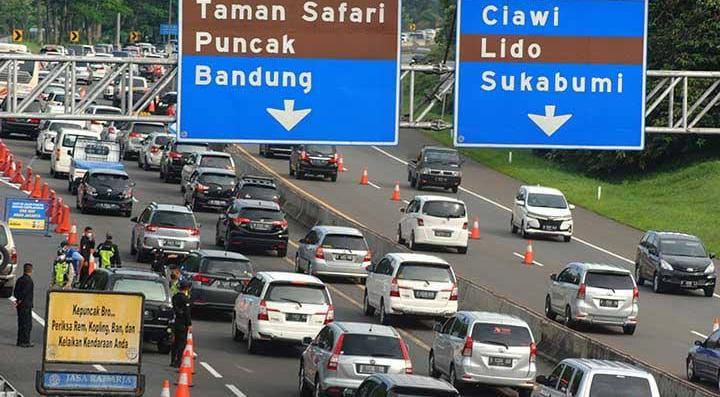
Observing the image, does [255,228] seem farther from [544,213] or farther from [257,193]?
[544,213]

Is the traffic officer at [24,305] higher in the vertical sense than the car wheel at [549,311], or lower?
higher

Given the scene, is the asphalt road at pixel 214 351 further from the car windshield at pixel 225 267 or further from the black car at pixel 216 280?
the car windshield at pixel 225 267

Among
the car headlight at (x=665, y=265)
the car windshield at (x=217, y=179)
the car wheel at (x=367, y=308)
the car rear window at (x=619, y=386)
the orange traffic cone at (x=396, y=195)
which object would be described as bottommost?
the car wheel at (x=367, y=308)

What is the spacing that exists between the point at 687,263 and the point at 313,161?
23.0 metres

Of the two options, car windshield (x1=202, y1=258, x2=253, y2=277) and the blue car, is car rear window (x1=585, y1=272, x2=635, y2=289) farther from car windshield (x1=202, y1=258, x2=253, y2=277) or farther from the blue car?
car windshield (x1=202, y1=258, x2=253, y2=277)

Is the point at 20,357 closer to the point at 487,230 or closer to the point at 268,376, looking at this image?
the point at 268,376

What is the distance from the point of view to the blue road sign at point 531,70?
27781 mm

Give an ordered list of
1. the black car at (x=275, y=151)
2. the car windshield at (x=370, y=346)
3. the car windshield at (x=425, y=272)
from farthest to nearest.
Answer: the black car at (x=275, y=151), the car windshield at (x=425, y=272), the car windshield at (x=370, y=346)

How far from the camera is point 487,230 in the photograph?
206 feet

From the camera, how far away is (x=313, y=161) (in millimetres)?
71250

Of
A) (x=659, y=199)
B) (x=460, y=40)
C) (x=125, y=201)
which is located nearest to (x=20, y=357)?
(x=460, y=40)

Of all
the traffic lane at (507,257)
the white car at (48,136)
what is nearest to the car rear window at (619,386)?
the traffic lane at (507,257)

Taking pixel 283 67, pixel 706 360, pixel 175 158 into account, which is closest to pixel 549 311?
pixel 706 360

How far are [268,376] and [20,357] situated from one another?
14.9 ft
